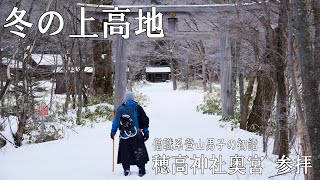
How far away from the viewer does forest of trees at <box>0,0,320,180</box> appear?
14.1ft

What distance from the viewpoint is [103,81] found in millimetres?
21516

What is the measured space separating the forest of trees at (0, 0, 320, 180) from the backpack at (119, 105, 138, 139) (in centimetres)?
251

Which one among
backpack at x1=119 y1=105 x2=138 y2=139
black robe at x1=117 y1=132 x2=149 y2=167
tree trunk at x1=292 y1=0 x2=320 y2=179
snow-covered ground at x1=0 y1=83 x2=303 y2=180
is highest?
tree trunk at x1=292 y1=0 x2=320 y2=179

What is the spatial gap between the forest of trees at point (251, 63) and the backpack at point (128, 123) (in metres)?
2.51

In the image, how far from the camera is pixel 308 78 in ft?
13.8

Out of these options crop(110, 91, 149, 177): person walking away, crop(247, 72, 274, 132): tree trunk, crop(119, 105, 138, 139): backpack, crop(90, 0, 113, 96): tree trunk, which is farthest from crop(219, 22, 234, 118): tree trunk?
crop(119, 105, 138, 139): backpack

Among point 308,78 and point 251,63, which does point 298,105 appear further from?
point 251,63

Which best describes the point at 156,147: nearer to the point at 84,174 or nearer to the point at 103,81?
the point at 84,174

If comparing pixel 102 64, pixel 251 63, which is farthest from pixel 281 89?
pixel 102 64

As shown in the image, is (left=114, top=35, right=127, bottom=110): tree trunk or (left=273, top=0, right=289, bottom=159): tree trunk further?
(left=114, top=35, right=127, bottom=110): tree trunk

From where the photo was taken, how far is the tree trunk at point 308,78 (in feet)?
13.8

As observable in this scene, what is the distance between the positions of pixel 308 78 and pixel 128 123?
3.85 metres

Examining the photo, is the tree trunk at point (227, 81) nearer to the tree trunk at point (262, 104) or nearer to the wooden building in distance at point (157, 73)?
the tree trunk at point (262, 104)

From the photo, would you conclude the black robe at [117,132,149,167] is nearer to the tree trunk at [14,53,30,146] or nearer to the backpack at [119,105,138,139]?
the backpack at [119,105,138,139]
